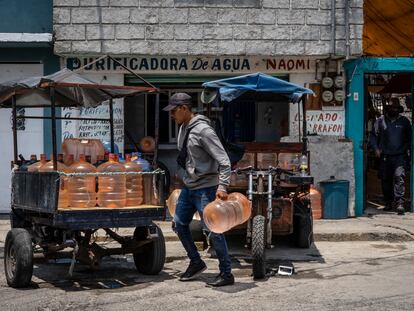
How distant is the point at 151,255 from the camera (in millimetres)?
7957

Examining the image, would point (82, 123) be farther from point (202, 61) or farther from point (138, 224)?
point (138, 224)

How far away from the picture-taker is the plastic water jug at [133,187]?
299 inches

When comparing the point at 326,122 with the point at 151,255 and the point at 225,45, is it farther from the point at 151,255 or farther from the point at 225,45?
the point at 151,255

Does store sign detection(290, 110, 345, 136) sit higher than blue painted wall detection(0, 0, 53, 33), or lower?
lower

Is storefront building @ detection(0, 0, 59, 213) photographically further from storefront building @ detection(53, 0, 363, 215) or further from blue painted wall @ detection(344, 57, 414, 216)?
Answer: blue painted wall @ detection(344, 57, 414, 216)

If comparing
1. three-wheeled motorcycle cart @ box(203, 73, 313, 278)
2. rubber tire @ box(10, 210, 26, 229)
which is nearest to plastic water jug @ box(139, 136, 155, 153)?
three-wheeled motorcycle cart @ box(203, 73, 313, 278)

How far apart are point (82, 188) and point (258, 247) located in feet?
6.58

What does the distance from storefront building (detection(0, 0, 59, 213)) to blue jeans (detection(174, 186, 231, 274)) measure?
569 centimetres

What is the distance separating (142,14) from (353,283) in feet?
21.3

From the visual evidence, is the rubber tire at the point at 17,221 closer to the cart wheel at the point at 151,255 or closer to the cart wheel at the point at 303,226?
the cart wheel at the point at 151,255

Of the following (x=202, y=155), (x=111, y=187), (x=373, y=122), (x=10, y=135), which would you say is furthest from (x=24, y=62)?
(x=373, y=122)

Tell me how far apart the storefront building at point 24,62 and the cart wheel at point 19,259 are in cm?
527

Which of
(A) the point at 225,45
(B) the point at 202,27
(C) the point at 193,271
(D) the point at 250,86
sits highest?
(B) the point at 202,27

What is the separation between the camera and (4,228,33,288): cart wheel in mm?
7109
